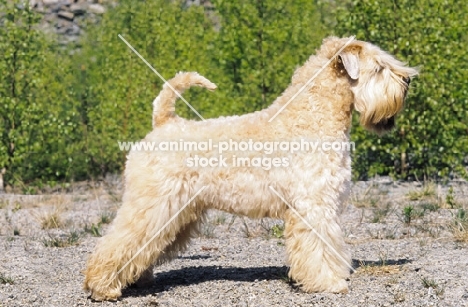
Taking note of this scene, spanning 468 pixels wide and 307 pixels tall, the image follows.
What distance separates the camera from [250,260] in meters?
7.00

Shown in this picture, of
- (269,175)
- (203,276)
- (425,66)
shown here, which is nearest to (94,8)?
(425,66)

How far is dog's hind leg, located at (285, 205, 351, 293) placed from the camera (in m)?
5.67

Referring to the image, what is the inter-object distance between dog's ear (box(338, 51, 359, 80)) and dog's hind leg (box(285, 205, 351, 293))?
1049mm

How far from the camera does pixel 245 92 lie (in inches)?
503

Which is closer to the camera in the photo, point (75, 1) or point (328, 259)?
point (328, 259)

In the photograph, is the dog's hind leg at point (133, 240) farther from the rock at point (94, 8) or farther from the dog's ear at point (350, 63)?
the rock at point (94, 8)

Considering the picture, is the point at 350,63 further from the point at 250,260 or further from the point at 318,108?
the point at 250,260

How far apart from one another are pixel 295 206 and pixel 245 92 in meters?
7.16

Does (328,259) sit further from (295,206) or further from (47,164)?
(47,164)

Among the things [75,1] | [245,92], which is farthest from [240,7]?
[75,1]

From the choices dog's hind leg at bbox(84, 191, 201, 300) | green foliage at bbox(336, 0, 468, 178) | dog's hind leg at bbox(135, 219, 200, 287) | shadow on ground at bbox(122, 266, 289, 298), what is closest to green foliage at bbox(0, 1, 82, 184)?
green foliage at bbox(336, 0, 468, 178)

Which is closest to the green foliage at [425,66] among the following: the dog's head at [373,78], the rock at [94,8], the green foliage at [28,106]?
the green foliage at [28,106]

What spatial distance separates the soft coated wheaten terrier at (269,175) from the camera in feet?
18.7

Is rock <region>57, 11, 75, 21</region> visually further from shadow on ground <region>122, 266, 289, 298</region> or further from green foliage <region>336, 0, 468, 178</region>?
shadow on ground <region>122, 266, 289, 298</region>
